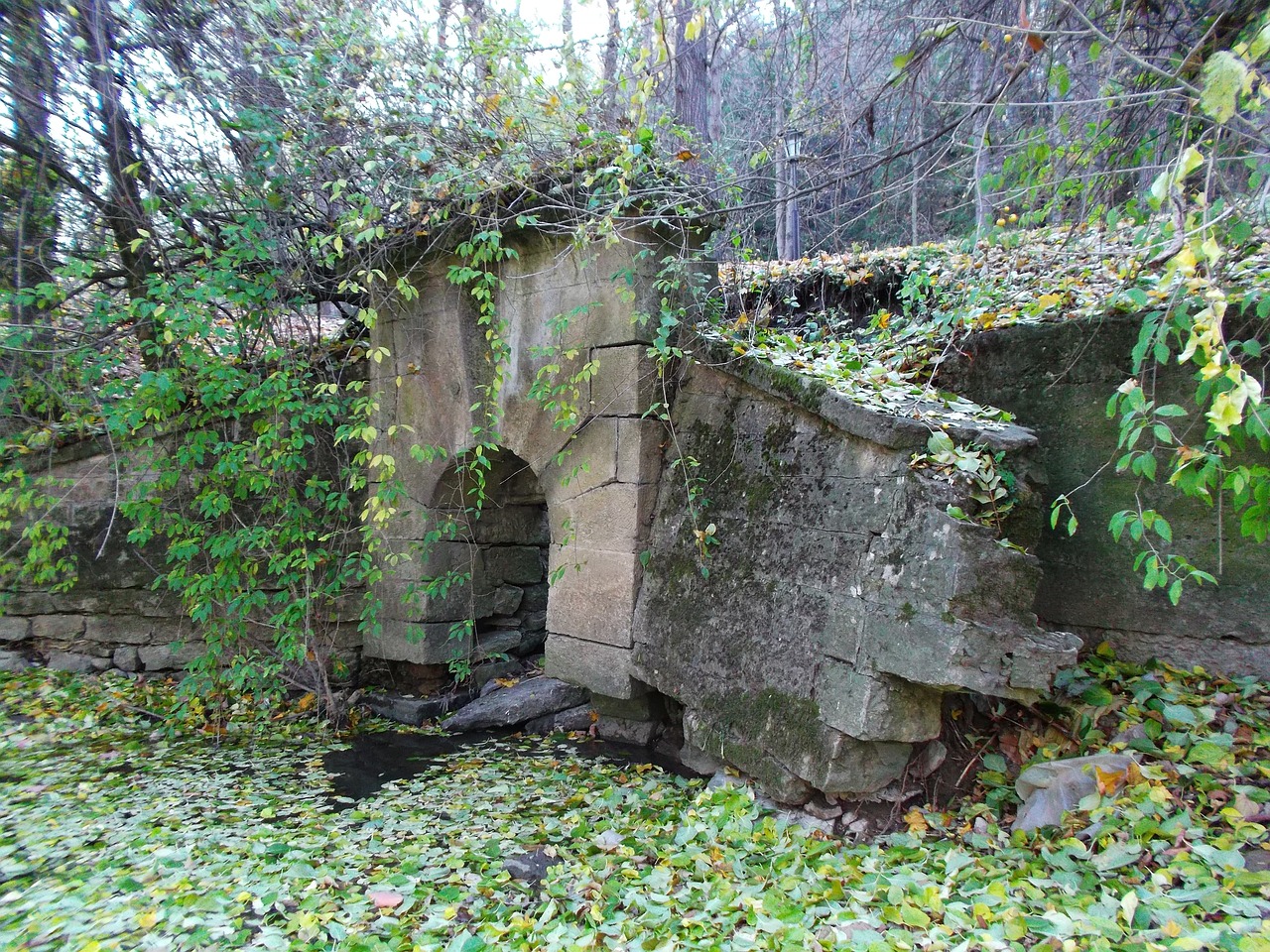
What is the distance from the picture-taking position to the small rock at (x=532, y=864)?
2809 millimetres

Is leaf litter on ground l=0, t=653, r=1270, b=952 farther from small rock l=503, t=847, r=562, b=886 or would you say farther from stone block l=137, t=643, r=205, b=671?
stone block l=137, t=643, r=205, b=671

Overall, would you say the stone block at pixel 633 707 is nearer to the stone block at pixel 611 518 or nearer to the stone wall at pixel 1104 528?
the stone block at pixel 611 518

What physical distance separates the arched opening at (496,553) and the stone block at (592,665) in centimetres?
88

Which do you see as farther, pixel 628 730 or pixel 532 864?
pixel 628 730

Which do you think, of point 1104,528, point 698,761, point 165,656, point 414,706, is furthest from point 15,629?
point 1104,528

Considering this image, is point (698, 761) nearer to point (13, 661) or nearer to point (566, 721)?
point (566, 721)

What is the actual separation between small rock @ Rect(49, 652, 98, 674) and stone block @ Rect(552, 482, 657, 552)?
383cm

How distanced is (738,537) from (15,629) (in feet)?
18.0

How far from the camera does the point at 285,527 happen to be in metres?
4.62

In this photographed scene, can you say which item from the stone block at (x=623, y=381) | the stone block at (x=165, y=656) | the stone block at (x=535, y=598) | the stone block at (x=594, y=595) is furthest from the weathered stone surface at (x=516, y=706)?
the stone block at (x=165, y=656)

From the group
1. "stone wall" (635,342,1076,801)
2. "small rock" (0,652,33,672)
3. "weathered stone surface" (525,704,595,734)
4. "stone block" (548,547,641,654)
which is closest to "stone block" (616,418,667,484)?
"stone wall" (635,342,1076,801)

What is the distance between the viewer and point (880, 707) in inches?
112

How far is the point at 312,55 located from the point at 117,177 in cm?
144

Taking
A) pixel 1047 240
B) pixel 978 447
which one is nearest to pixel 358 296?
pixel 978 447
